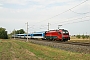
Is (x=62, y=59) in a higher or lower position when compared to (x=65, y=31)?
lower

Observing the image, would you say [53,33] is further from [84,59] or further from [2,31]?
[2,31]

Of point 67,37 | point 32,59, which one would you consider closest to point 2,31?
point 67,37

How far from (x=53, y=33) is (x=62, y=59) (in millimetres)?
37380

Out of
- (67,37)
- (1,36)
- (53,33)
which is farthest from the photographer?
(1,36)

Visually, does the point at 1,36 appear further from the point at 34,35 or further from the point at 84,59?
the point at 84,59

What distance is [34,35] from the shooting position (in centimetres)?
8231

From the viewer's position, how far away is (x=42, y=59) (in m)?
14.3

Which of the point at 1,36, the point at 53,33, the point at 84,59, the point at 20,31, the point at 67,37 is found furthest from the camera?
the point at 20,31

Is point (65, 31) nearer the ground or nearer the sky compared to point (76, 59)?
nearer the sky

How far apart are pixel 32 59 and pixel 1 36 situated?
4580 inches

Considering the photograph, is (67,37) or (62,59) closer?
(62,59)

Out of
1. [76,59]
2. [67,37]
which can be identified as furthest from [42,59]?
[67,37]

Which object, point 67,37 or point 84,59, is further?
point 67,37

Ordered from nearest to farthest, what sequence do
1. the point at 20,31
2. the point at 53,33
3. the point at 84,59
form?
the point at 84,59 → the point at 53,33 → the point at 20,31
